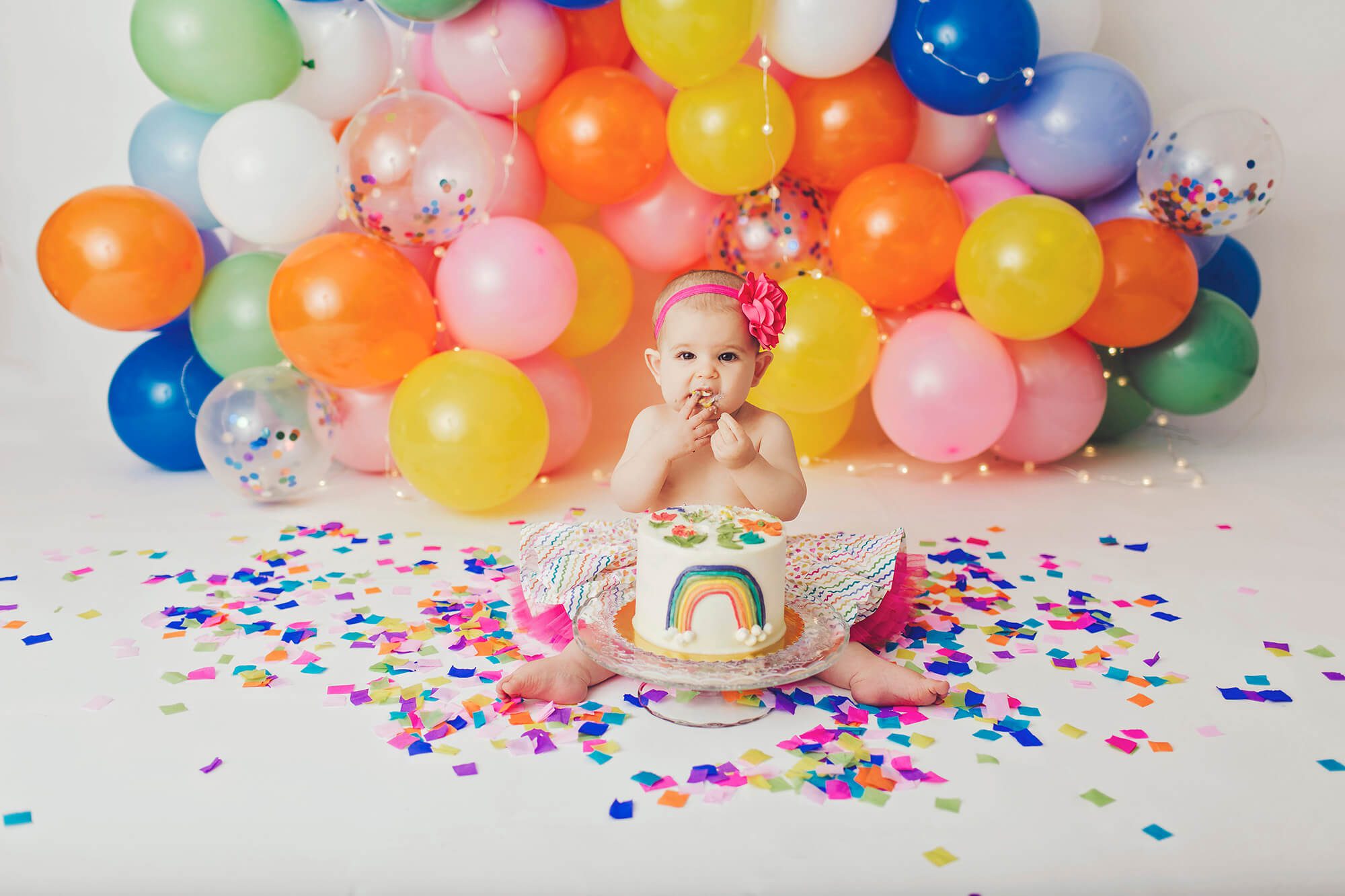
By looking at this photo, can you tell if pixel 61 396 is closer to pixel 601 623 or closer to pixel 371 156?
pixel 371 156

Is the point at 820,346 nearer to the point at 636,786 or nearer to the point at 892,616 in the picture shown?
the point at 892,616

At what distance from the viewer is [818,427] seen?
3.54 metres

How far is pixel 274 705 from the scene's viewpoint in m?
1.88

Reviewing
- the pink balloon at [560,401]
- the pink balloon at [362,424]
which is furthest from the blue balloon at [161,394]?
the pink balloon at [560,401]

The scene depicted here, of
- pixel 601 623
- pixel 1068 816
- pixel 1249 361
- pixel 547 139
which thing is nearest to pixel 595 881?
pixel 601 623

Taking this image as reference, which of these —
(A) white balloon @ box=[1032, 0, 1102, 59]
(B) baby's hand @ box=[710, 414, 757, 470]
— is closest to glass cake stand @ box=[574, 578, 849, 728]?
(B) baby's hand @ box=[710, 414, 757, 470]

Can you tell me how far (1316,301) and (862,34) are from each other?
2.44 metres

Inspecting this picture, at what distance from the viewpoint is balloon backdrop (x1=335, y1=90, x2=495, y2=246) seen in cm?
277

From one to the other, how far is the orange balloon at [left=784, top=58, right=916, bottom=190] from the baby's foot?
185 centimetres

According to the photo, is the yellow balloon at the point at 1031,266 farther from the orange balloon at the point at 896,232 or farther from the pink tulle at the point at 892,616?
the pink tulle at the point at 892,616

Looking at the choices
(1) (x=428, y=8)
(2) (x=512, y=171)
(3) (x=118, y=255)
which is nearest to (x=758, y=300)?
(2) (x=512, y=171)

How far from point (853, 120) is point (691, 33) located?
60 cm

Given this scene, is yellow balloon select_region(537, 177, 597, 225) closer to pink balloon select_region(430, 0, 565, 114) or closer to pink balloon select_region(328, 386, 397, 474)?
pink balloon select_region(430, 0, 565, 114)

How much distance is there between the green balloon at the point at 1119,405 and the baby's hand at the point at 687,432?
6.41ft
